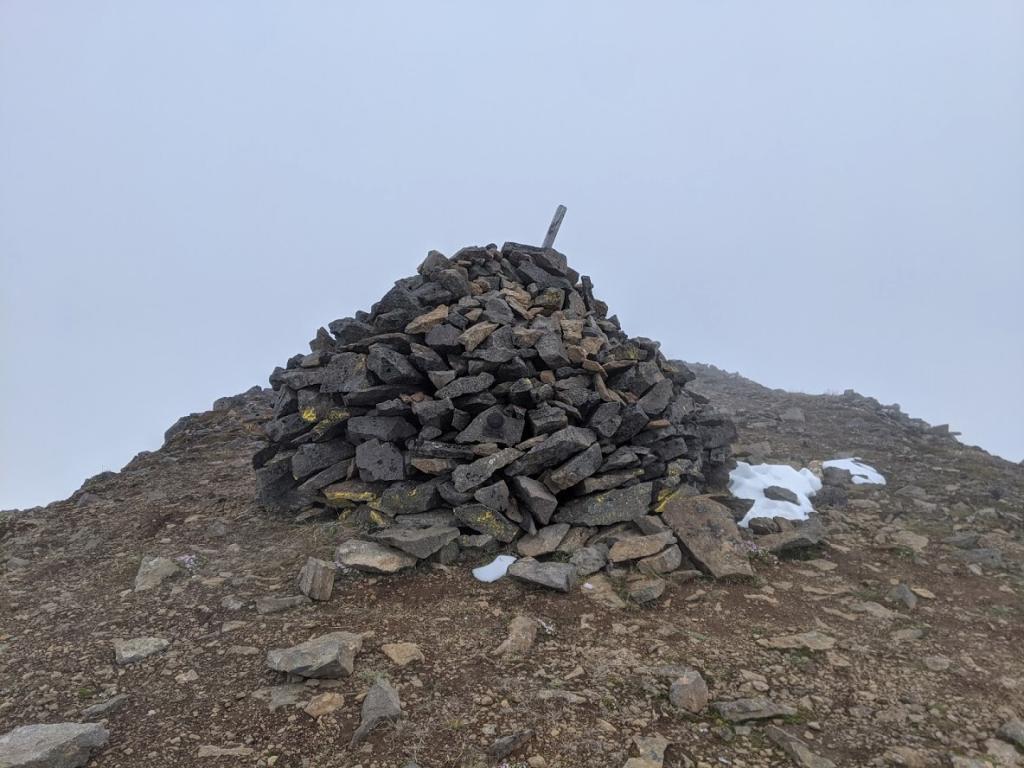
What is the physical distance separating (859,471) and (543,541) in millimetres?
9094

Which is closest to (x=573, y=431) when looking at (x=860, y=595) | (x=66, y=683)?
(x=860, y=595)

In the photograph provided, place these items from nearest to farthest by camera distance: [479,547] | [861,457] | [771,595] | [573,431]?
1. [771,595]
2. [479,547]
3. [573,431]
4. [861,457]

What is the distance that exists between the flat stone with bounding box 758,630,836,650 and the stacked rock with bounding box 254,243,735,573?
9.60 feet

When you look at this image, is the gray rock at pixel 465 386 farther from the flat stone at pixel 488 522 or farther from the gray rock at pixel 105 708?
the gray rock at pixel 105 708

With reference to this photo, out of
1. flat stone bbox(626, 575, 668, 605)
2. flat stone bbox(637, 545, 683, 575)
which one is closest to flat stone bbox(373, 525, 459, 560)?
flat stone bbox(626, 575, 668, 605)

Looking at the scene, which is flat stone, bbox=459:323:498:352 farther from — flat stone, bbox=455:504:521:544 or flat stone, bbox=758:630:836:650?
flat stone, bbox=758:630:836:650

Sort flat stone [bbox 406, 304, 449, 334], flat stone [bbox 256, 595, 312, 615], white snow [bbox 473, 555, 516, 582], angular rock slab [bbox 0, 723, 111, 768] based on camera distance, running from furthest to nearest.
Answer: flat stone [bbox 406, 304, 449, 334] < white snow [bbox 473, 555, 516, 582] < flat stone [bbox 256, 595, 312, 615] < angular rock slab [bbox 0, 723, 111, 768]

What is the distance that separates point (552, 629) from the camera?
23.1ft

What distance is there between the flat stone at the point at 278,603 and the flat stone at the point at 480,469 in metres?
2.78

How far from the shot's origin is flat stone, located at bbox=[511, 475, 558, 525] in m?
9.27

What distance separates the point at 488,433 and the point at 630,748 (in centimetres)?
555

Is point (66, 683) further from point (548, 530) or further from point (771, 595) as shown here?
point (771, 595)

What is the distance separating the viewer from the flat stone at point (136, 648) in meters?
6.40

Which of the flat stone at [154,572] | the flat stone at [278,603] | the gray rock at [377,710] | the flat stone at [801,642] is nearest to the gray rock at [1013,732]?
the flat stone at [801,642]
